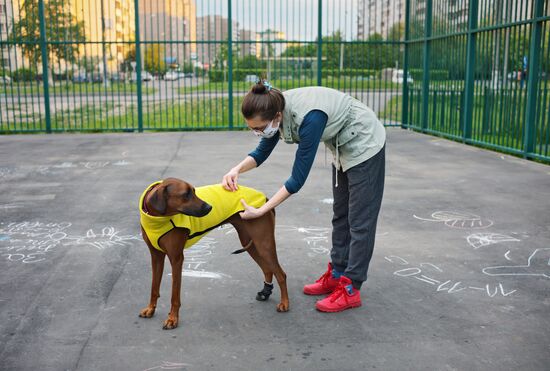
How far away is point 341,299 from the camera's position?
11.7 feet

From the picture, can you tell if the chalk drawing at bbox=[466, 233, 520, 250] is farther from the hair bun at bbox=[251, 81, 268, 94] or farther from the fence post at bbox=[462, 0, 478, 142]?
the fence post at bbox=[462, 0, 478, 142]

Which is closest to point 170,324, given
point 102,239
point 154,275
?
point 154,275

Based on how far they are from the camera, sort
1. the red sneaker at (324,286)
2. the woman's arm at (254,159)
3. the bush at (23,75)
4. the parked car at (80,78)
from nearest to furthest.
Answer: the woman's arm at (254,159)
the red sneaker at (324,286)
the bush at (23,75)
the parked car at (80,78)

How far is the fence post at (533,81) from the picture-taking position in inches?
341

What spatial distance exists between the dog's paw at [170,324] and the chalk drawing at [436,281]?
171cm

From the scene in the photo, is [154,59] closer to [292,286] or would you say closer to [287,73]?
[287,73]

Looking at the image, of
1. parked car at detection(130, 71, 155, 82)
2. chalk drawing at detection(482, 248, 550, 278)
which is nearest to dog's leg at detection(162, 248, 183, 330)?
chalk drawing at detection(482, 248, 550, 278)

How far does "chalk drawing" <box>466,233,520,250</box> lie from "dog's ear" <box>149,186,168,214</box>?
9.48ft

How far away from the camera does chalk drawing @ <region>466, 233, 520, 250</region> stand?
16.2 ft

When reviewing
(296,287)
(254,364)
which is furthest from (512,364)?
(296,287)

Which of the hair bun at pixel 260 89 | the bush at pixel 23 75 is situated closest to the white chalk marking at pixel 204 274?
the hair bun at pixel 260 89

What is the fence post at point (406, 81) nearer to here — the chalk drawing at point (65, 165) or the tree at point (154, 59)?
the tree at point (154, 59)

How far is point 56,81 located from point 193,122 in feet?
11.3

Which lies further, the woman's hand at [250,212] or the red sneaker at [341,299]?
the red sneaker at [341,299]
